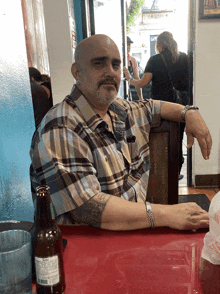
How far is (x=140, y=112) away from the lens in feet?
4.63

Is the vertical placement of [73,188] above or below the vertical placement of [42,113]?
below

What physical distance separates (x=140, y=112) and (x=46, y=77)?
21.6 inches

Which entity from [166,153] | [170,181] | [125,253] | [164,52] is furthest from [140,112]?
[164,52]

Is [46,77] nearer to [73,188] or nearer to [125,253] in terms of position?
[73,188]

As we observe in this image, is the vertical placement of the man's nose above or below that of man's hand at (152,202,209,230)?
above

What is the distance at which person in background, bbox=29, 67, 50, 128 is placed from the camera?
1.24 meters

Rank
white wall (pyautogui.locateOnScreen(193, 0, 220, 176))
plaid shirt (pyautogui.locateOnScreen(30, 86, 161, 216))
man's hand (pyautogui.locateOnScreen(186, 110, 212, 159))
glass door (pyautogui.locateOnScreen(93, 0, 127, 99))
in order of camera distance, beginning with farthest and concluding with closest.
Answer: glass door (pyautogui.locateOnScreen(93, 0, 127, 99)), white wall (pyautogui.locateOnScreen(193, 0, 220, 176)), man's hand (pyautogui.locateOnScreen(186, 110, 212, 159)), plaid shirt (pyautogui.locateOnScreen(30, 86, 161, 216))

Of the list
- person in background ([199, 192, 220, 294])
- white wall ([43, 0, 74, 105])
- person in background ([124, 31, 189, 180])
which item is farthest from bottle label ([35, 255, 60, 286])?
person in background ([124, 31, 189, 180])

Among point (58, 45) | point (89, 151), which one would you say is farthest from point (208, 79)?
point (89, 151)

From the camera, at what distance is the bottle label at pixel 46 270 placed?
0.47m

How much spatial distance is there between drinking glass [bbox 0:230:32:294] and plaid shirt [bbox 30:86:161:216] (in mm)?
345

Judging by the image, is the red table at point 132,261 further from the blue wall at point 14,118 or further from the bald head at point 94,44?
the bald head at point 94,44

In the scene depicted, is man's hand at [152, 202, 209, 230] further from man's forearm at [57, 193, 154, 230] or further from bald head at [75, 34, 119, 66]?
bald head at [75, 34, 119, 66]

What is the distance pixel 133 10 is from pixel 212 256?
324 centimetres
